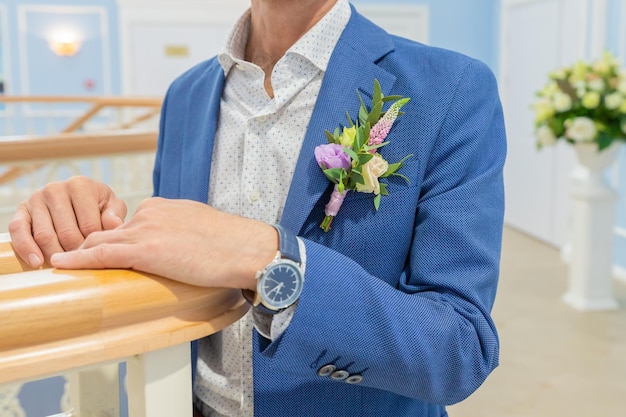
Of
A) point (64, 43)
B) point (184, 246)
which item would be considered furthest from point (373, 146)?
point (64, 43)

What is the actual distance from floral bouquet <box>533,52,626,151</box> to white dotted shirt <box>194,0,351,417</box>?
4.06 meters

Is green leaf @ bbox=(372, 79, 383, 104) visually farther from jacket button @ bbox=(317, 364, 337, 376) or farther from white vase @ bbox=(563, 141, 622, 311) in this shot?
white vase @ bbox=(563, 141, 622, 311)

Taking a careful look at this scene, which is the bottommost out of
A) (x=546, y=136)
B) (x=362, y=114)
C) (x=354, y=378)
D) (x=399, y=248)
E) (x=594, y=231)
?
(x=594, y=231)

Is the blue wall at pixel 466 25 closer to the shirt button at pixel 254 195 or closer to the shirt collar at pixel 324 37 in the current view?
the shirt collar at pixel 324 37

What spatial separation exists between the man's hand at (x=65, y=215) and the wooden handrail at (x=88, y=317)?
1.07ft

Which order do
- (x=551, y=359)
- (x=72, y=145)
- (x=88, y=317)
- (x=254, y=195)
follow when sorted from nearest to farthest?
(x=88, y=317)
(x=254, y=195)
(x=72, y=145)
(x=551, y=359)

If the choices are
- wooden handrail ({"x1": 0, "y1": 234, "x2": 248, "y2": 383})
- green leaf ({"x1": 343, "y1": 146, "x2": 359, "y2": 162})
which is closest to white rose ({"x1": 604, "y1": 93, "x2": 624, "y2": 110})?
green leaf ({"x1": 343, "y1": 146, "x2": 359, "y2": 162})

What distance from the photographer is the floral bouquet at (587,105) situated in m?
4.94

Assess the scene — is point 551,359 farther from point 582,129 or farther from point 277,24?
point 277,24

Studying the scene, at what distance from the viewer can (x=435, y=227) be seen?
110 centimetres

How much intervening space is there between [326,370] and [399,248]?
31cm

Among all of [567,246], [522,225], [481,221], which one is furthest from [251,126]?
[522,225]

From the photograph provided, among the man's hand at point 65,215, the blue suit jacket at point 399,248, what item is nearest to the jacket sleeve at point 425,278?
the blue suit jacket at point 399,248

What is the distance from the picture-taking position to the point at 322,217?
A: 1181mm
